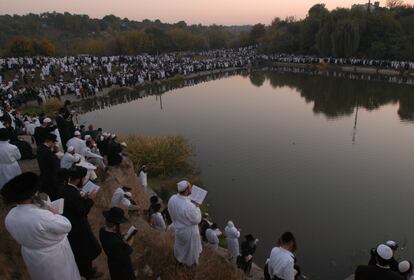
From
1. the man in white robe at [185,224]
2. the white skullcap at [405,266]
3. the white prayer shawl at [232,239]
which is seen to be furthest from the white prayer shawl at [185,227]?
the white skullcap at [405,266]

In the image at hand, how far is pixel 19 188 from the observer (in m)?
2.87

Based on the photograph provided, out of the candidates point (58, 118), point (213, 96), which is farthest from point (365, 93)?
point (58, 118)

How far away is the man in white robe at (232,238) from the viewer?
249 inches

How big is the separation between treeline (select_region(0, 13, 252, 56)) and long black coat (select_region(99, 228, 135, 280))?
3925 centimetres

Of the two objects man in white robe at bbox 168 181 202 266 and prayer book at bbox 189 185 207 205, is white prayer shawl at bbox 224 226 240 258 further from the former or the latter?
prayer book at bbox 189 185 207 205

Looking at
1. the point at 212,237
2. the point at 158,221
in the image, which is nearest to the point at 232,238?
the point at 212,237

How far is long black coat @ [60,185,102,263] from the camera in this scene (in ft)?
11.6

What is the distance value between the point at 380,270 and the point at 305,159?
350 inches

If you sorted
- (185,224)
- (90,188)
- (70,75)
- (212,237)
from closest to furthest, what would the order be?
1. (90,188)
2. (185,224)
3. (212,237)
4. (70,75)

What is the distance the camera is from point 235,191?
10094mm

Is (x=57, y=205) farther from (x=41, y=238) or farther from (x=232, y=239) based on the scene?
(x=232, y=239)

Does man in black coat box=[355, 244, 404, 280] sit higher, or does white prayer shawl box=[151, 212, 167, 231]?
man in black coat box=[355, 244, 404, 280]

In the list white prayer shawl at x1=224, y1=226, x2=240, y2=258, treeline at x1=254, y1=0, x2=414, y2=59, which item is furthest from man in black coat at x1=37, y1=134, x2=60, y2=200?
treeline at x1=254, y1=0, x2=414, y2=59

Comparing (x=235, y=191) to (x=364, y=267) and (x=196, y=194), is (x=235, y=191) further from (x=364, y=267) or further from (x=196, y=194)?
(x=364, y=267)
